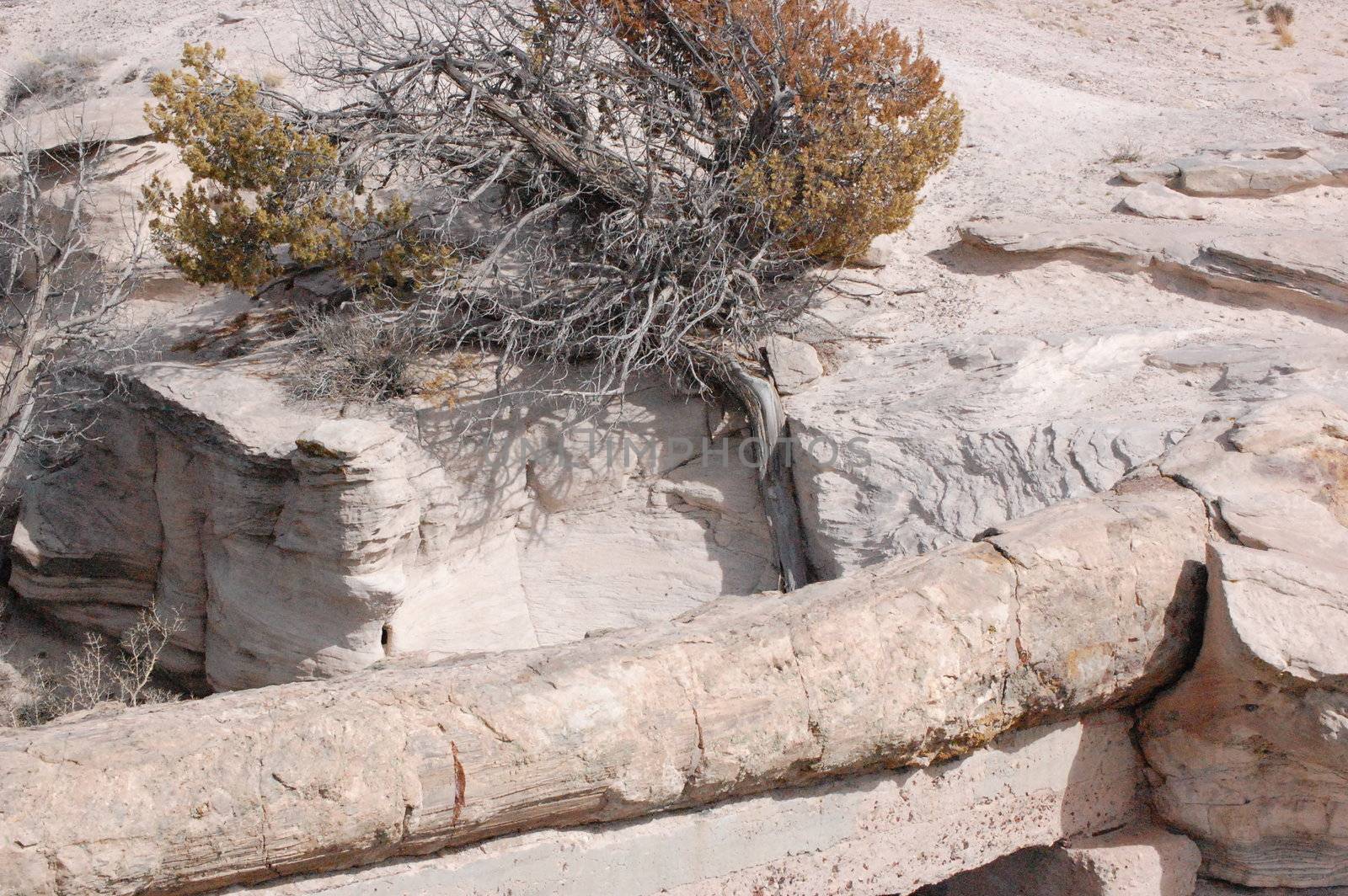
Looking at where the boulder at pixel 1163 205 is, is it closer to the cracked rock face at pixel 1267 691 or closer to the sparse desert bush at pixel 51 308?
the cracked rock face at pixel 1267 691

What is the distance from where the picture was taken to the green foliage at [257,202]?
737 centimetres

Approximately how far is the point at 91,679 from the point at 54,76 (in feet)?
23.2

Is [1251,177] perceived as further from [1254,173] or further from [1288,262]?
[1288,262]

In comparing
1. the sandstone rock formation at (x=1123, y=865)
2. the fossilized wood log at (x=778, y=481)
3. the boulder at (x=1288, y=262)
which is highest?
the boulder at (x=1288, y=262)

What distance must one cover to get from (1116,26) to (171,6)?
11.5 m

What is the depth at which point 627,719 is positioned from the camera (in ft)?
12.0

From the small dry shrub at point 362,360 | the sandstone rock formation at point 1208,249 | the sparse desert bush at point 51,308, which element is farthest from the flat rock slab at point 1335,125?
the sparse desert bush at point 51,308

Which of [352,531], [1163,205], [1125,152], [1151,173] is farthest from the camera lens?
[1125,152]

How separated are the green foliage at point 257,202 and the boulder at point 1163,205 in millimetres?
5318

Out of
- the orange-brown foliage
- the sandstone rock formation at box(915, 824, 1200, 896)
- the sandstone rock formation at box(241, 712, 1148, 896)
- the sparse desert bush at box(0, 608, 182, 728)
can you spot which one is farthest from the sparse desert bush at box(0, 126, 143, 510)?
the sandstone rock formation at box(915, 824, 1200, 896)

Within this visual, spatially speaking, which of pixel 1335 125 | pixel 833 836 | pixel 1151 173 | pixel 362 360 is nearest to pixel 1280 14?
pixel 1335 125

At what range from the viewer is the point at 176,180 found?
381 inches

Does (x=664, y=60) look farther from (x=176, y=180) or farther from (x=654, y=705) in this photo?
(x=654, y=705)

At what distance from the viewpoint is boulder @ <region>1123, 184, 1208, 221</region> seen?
28.7ft
